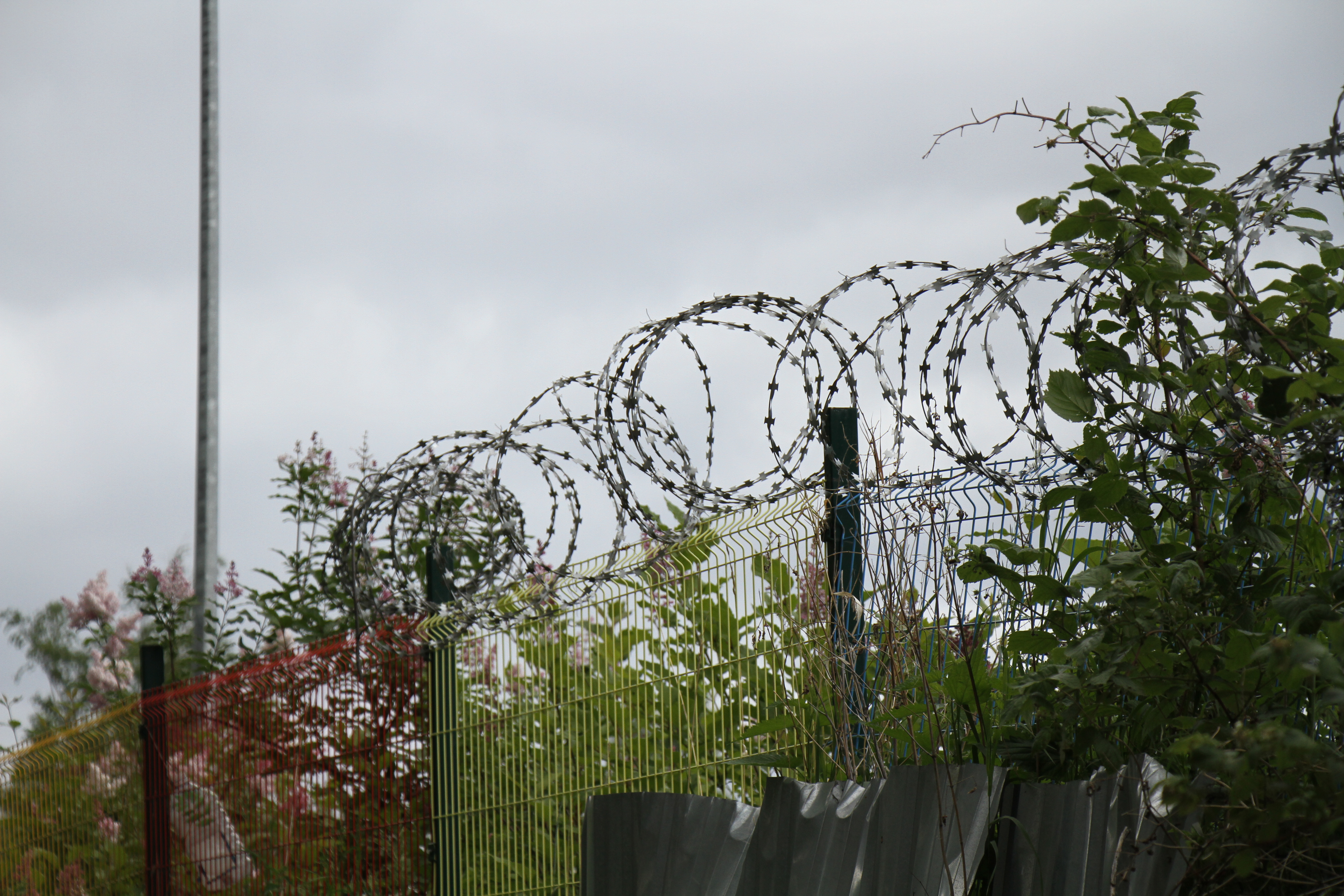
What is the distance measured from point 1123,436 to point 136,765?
24.3 ft

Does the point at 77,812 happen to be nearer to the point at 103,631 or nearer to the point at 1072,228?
the point at 103,631

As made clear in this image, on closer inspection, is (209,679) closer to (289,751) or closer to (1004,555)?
(289,751)

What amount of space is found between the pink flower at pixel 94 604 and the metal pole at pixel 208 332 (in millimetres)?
1987

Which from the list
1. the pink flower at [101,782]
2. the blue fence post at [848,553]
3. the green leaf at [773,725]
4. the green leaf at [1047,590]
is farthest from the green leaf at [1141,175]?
the pink flower at [101,782]

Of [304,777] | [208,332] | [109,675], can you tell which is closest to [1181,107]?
[304,777]

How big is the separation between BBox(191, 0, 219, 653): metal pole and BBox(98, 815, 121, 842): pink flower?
62.9 inches

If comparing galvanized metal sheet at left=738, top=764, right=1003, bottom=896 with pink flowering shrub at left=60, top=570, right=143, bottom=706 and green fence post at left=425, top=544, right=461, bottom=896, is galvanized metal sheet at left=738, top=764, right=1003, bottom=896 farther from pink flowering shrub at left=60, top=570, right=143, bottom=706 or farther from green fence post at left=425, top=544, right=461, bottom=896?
pink flowering shrub at left=60, top=570, right=143, bottom=706

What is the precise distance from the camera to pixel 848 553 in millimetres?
4555

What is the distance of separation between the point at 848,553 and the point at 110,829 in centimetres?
663

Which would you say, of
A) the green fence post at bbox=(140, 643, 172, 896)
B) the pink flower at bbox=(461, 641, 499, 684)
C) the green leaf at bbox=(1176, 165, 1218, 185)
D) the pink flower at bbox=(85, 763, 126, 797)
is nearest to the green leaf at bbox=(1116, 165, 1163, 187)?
the green leaf at bbox=(1176, 165, 1218, 185)

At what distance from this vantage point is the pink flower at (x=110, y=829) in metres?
8.72

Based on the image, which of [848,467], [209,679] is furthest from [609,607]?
[209,679]

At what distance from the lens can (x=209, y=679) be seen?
26.0 ft

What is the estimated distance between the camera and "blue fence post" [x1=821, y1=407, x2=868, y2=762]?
173 inches
